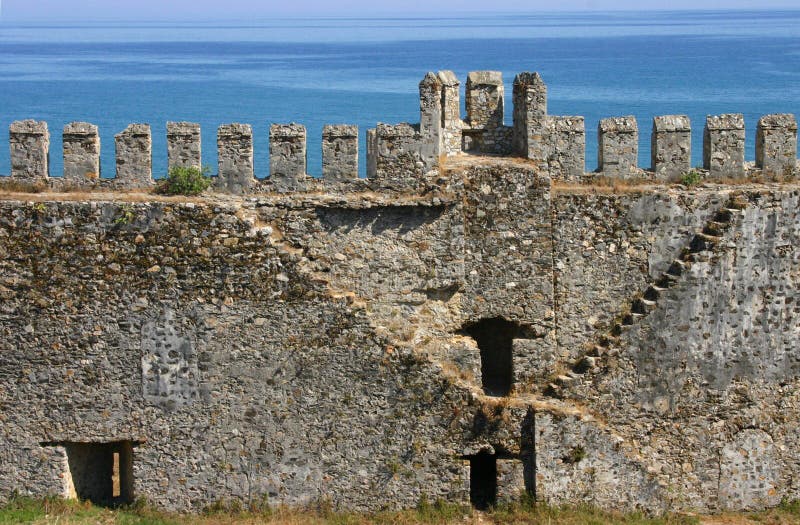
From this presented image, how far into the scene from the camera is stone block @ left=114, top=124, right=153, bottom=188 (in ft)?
76.9

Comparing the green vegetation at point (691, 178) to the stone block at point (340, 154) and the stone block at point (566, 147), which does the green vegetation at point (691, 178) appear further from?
the stone block at point (340, 154)

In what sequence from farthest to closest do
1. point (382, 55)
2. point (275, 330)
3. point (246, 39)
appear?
1. point (246, 39)
2. point (382, 55)
3. point (275, 330)

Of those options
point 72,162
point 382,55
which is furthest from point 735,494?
point 382,55

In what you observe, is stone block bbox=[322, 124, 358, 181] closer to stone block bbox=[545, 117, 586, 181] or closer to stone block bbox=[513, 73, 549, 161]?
stone block bbox=[513, 73, 549, 161]

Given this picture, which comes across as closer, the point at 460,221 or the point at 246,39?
the point at 460,221

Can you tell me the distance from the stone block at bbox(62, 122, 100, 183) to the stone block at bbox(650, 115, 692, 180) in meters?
9.48

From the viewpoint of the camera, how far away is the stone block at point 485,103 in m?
25.3

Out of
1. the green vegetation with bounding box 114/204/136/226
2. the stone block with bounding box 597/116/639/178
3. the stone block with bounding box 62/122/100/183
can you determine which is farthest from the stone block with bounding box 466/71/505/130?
the stone block with bounding box 62/122/100/183

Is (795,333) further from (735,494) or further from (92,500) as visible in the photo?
(92,500)

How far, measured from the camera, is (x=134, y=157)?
2355 centimetres

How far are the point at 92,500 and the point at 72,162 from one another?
18.8ft

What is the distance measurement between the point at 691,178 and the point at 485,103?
4.00 m

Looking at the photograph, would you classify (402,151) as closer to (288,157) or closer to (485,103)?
(288,157)

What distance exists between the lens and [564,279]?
23.7 meters
